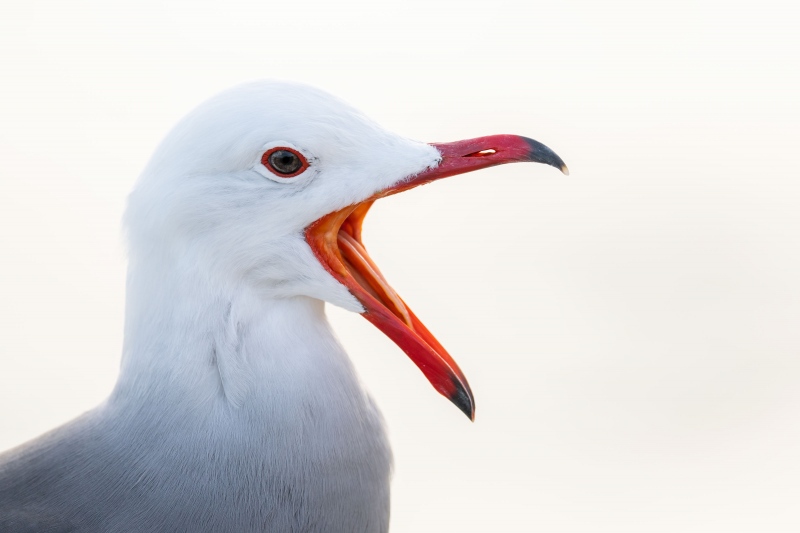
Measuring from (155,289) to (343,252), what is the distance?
0.70ft

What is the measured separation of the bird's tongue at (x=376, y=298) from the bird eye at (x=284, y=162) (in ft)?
0.20

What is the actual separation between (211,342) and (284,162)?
8.3 inches

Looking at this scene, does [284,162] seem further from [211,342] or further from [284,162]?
[211,342]

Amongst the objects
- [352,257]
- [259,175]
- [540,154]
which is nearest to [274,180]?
[259,175]

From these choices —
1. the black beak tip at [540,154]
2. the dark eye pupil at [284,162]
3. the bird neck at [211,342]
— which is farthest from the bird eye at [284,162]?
the black beak tip at [540,154]

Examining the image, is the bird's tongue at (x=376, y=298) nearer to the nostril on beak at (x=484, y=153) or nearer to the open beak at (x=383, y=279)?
the open beak at (x=383, y=279)

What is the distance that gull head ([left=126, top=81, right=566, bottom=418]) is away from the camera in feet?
2.99

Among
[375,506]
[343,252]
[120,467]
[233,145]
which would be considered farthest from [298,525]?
[233,145]

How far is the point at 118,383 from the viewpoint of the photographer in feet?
3.38

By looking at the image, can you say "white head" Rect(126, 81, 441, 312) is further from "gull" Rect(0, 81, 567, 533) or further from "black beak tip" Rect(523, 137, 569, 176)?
"black beak tip" Rect(523, 137, 569, 176)

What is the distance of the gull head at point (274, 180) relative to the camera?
0.91 m

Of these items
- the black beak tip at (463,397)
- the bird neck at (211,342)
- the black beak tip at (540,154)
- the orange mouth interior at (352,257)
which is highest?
the black beak tip at (540,154)

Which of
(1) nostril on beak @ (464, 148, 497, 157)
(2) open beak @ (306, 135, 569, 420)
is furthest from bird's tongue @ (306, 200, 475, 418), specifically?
(1) nostril on beak @ (464, 148, 497, 157)

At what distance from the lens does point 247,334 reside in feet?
3.19
